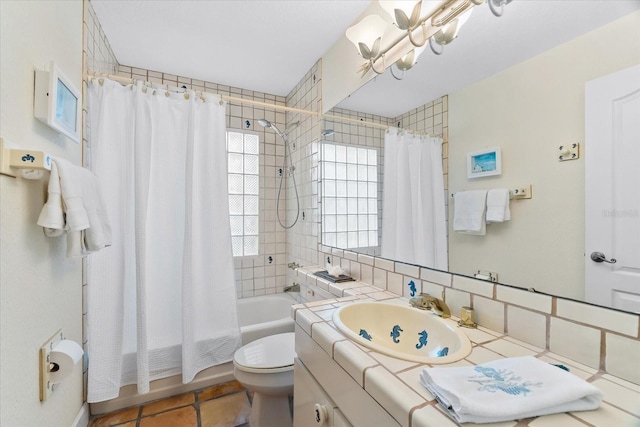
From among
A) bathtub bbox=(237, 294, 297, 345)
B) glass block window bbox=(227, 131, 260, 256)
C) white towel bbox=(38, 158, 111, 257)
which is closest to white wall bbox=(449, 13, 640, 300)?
white towel bbox=(38, 158, 111, 257)

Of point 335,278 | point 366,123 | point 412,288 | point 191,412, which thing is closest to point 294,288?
point 335,278

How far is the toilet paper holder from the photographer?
1.02m

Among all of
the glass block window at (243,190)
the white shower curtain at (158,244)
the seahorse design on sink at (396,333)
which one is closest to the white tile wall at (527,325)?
the seahorse design on sink at (396,333)

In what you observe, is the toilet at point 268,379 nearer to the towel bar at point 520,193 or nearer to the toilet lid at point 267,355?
the toilet lid at point 267,355

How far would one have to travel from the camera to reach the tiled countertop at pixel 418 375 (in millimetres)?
497

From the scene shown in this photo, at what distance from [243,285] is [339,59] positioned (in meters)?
2.20

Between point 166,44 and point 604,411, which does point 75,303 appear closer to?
point 166,44

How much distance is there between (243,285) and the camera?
2.73m

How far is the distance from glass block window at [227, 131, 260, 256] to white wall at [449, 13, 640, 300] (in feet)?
7.17

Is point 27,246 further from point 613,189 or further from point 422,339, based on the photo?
point 613,189

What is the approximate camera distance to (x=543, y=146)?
0.79m

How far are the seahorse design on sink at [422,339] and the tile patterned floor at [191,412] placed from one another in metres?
1.22

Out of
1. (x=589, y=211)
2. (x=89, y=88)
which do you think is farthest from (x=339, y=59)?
(x=589, y=211)

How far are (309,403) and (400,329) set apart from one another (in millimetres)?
430
